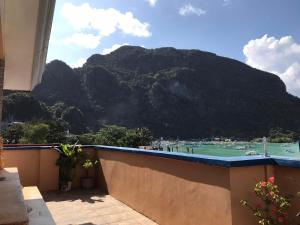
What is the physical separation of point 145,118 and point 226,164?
108m

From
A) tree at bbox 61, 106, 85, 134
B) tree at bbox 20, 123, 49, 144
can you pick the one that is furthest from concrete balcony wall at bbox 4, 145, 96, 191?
tree at bbox 61, 106, 85, 134

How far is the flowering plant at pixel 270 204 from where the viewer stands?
301 centimetres

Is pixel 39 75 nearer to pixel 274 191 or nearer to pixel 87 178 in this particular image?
pixel 87 178

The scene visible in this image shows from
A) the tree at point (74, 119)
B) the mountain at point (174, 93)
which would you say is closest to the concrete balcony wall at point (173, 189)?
the tree at point (74, 119)

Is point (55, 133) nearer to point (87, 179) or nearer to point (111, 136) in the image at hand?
point (111, 136)

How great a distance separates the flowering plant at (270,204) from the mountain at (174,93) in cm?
9080

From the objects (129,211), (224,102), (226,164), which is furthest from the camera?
(224,102)

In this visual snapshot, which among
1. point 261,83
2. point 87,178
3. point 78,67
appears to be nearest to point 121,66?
point 78,67

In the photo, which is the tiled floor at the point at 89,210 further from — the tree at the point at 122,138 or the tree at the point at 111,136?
the tree at the point at 111,136

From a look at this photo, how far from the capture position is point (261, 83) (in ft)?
440

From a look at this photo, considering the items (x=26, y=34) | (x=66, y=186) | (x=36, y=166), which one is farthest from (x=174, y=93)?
(x=26, y=34)

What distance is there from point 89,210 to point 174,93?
11734 cm

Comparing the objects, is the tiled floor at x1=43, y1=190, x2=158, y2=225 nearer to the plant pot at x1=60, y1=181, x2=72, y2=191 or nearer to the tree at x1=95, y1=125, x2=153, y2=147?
the plant pot at x1=60, y1=181, x2=72, y2=191

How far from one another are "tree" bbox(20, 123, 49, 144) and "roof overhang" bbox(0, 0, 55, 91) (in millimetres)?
35481
